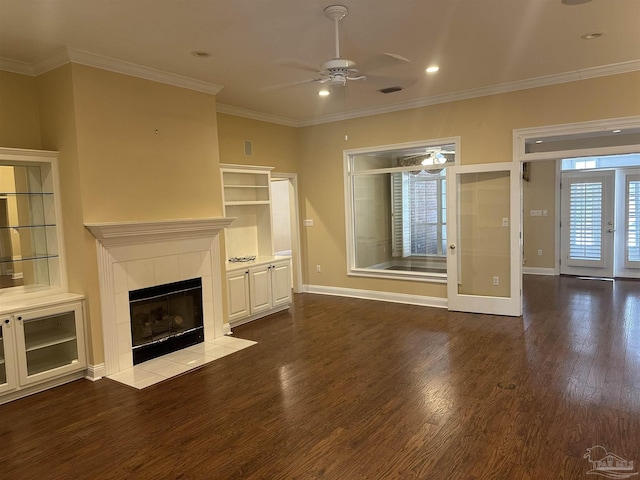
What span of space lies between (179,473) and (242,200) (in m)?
4.23

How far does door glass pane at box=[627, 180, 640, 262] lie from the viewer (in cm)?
791

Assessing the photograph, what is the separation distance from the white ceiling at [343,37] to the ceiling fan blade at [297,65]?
5 cm

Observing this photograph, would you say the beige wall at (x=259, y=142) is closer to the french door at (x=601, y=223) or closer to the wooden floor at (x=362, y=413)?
the wooden floor at (x=362, y=413)

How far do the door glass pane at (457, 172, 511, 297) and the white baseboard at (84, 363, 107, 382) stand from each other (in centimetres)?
447

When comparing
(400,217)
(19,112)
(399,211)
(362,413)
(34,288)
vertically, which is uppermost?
(19,112)

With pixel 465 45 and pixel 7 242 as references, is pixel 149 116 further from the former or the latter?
pixel 465 45

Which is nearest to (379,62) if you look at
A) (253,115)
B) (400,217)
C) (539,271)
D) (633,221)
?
(253,115)

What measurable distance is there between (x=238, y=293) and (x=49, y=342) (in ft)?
7.26

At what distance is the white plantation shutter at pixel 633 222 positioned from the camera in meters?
7.90

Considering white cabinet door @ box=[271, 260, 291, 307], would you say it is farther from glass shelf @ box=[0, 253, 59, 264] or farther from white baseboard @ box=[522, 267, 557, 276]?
white baseboard @ box=[522, 267, 557, 276]

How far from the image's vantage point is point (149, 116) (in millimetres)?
4414

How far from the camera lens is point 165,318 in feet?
15.3

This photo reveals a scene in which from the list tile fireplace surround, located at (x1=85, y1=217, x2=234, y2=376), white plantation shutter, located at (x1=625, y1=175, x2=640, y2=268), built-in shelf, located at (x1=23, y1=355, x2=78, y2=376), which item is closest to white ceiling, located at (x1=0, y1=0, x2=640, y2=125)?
tile fireplace surround, located at (x1=85, y1=217, x2=234, y2=376)

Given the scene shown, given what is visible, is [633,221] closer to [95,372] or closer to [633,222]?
[633,222]
